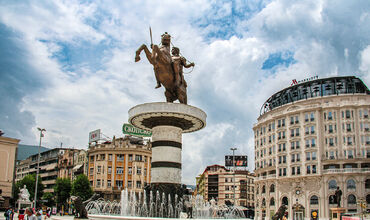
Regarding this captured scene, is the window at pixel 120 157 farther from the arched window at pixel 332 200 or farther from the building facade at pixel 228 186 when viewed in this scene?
the building facade at pixel 228 186

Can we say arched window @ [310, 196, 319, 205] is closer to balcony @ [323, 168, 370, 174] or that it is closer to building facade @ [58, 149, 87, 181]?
balcony @ [323, 168, 370, 174]

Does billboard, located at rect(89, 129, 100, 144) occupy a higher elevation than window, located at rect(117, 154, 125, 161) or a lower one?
higher

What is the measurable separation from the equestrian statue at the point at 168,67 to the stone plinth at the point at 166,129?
2076mm

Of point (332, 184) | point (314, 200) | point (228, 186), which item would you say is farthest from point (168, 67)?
point (228, 186)

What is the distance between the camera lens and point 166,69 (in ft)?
72.9

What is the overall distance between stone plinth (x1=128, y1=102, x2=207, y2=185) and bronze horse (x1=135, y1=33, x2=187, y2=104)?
2.08 metres

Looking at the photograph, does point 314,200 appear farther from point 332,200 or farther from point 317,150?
point 317,150

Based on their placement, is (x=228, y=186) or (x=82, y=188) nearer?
(x=82, y=188)

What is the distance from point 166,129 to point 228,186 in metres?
85.2

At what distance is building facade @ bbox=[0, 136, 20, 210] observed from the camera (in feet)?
173

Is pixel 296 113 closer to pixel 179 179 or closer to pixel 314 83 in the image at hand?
pixel 314 83

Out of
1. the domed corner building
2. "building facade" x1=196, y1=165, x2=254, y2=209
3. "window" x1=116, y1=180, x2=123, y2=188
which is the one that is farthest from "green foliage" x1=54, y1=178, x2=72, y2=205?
"building facade" x1=196, y1=165, x2=254, y2=209

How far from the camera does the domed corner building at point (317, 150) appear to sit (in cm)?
6088

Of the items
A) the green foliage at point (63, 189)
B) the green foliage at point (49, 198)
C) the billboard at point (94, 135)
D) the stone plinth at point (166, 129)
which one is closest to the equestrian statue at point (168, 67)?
the stone plinth at point (166, 129)
